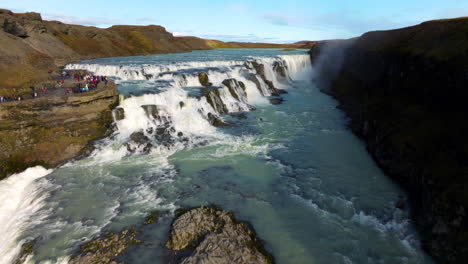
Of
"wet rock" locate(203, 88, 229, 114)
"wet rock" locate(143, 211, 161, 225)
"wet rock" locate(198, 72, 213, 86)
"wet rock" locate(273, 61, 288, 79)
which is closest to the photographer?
"wet rock" locate(143, 211, 161, 225)

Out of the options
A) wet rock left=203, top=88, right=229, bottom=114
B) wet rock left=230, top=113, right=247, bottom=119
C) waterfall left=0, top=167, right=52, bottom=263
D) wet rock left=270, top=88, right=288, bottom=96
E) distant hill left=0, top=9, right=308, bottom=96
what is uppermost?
distant hill left=0, top=9, right=308, bottom=96

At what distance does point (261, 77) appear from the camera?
46.2 meters

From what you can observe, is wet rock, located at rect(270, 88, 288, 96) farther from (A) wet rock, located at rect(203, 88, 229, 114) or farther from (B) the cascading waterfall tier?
(A) wet rock, located at rect(203, 88, 229, 114)

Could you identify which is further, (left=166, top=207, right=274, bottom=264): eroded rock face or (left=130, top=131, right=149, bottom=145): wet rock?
(left=130, top=131, right=149, bottom=145): wet rock

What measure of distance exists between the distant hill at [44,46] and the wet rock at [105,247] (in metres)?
21.0

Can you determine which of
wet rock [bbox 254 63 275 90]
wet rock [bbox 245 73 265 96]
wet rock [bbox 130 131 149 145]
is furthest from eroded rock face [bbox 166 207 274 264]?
wet rock [bbox 254 63 275 90]

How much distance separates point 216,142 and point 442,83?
55.3 ft

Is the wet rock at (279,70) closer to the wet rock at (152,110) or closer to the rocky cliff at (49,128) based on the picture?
the wet rock at (152,110)

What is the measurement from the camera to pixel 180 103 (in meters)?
27.9

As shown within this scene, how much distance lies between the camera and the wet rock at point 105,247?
400 inches

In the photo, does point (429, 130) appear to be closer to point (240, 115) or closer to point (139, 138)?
point (240, 115)

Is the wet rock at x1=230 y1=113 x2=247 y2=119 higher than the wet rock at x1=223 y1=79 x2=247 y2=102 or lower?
lower

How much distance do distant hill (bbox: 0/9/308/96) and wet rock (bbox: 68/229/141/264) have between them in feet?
69.0

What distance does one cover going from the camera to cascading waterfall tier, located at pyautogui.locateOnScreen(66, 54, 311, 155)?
907 inches
